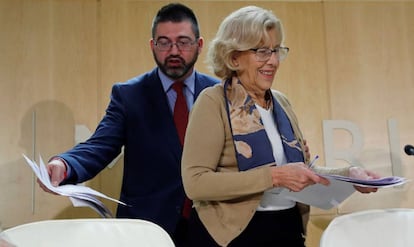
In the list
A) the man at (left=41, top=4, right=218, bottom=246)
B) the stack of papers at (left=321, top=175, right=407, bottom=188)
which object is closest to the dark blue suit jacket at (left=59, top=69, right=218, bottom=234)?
the man at (left=41, top=4, right=218, bottom=246)

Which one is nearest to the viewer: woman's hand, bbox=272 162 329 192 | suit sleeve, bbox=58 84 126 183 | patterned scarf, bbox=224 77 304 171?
woman's hand, bbox=272 162 329 192

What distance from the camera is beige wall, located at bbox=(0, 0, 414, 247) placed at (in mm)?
2244

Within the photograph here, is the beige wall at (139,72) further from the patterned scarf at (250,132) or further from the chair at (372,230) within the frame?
the chair at (372,230)

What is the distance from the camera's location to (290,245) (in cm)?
117

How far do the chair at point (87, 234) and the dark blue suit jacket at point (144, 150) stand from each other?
0.62 m

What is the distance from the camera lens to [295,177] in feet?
3.48

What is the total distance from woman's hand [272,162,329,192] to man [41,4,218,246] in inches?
24.7

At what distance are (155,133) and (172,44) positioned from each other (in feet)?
1.12

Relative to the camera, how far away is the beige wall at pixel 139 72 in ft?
7.36

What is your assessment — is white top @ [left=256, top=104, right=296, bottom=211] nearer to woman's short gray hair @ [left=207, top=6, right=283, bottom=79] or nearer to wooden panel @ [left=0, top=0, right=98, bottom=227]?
woman's short gray hair @ [left=207, top=6, right=283, bottom=79]

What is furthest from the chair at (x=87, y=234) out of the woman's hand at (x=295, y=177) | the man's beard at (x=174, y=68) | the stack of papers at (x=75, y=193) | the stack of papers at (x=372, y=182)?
the man's beard at (x=174, y=68)

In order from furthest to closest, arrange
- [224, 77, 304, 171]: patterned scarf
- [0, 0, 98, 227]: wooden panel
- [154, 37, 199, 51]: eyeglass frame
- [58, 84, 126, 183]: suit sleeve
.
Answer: [0, 0, 98, 227]: wooden panel
[154, 37, 199, 51]: eyeglass frame
[58, 84, 126, 183]: suit sleeve
[224, 77, 304, 171]: patterned scarf

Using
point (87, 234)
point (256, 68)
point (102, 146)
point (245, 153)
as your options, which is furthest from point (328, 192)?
point (102, 146)

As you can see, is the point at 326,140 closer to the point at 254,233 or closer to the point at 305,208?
the point at 305,208
